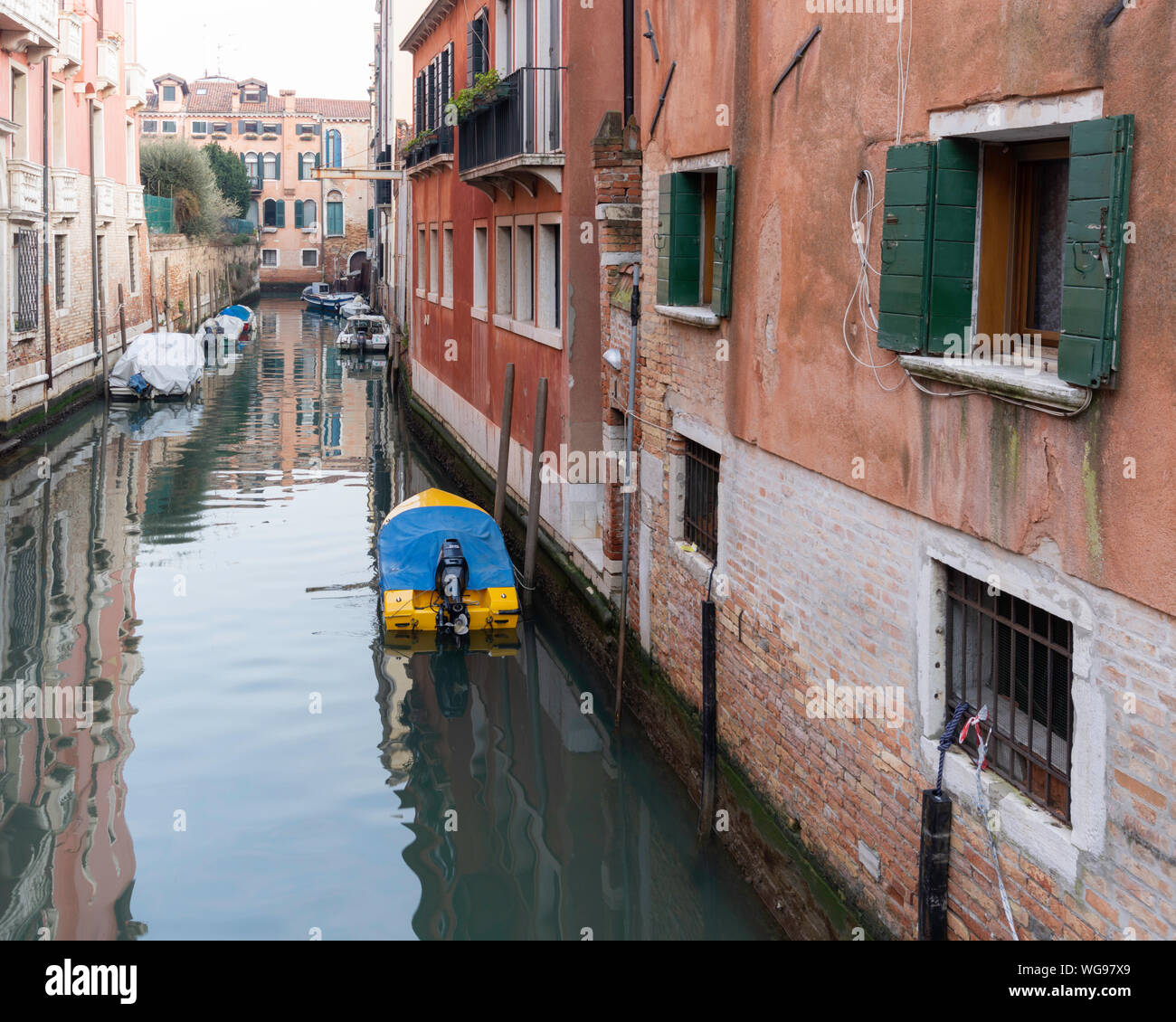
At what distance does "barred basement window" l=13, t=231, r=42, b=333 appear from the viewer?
63.2 feet

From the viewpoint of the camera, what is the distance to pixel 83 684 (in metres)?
9.57

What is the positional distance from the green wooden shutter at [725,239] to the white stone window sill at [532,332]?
182 inches

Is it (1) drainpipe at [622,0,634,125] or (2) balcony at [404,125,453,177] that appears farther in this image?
(2) balcony at [404,125,453,177]

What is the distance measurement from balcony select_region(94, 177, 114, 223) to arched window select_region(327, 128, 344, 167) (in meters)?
36.0

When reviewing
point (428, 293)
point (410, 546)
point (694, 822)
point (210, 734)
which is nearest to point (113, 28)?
point (428, 293)

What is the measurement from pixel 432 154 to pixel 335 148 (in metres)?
45.2

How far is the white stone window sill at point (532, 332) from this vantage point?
38.3 feet

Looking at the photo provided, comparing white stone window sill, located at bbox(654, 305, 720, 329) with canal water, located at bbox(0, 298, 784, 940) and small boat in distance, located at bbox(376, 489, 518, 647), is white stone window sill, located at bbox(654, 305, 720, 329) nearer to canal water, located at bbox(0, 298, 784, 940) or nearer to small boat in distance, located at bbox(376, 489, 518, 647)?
canal water, located at bbox(0, 298, 784, 940)

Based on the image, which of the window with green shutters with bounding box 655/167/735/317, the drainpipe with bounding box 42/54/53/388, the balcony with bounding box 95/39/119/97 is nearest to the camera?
the window with green shutters with bounding box 655/167/735/317

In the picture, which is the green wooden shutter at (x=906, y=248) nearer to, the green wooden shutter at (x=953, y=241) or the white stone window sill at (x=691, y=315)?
the green wooden shutter at (x=953, y=241)

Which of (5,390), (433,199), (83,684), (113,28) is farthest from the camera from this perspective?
(113,28)

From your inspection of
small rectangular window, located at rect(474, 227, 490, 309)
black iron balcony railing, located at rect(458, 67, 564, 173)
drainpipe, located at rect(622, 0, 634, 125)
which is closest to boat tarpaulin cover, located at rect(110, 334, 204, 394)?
small rectangular window, located at rect(474, 227, 490, 309)
